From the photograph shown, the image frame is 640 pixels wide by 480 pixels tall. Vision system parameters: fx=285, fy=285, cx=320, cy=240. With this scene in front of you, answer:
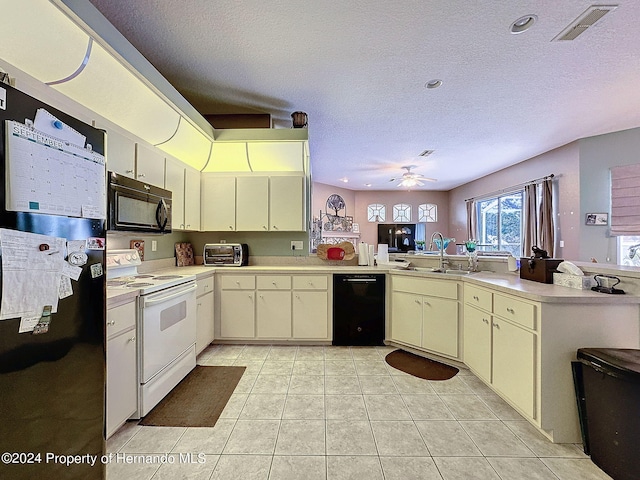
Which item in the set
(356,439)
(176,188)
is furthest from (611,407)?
(176,188)

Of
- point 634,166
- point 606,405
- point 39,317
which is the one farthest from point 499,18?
point 634,166

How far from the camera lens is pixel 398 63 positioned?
2.52 metres

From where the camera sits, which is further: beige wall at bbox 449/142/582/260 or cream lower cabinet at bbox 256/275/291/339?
beige wall at bbox 449/142/582/260

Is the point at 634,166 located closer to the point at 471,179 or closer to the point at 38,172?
the point at 471,179

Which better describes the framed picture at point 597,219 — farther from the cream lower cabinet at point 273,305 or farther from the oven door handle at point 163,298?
the oven door handle at point 163,298

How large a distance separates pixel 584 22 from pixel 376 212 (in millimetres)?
7267

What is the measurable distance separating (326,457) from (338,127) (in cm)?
367

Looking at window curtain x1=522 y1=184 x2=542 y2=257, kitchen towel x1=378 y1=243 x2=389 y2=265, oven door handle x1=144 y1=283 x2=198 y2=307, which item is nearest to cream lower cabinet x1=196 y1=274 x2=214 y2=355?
oven door handle x1=144 y1=283 x2=198 y2=307

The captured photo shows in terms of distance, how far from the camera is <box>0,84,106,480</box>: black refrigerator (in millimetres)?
868

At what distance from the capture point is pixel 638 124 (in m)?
4.00

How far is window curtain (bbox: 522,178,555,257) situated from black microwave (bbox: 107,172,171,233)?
5935mm

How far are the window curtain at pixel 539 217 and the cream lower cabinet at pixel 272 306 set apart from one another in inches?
174

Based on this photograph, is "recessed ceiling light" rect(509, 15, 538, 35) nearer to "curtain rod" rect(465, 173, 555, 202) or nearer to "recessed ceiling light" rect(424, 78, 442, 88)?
"recessed ceiling light" rect(424, 78, 442, 88)

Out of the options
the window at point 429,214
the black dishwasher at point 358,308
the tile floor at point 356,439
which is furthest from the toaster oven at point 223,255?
the window at point 429,214
